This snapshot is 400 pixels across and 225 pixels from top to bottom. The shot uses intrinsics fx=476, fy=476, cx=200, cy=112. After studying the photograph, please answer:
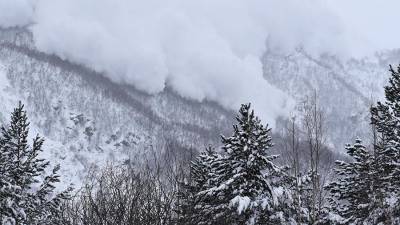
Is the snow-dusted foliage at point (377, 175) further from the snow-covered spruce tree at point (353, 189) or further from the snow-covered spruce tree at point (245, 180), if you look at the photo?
the snow-covered spruce tree at point (245, 180)

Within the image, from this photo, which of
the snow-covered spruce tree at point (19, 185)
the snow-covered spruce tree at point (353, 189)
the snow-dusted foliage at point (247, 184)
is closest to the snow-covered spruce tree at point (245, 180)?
the snow-dusted foliage at point (247, 184)

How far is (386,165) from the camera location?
66.6 feet

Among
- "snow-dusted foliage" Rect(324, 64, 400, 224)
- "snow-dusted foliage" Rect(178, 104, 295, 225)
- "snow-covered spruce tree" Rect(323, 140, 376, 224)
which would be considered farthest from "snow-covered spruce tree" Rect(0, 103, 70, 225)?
"snow-dusted foliage" Rect(324, 64, 400, 224)

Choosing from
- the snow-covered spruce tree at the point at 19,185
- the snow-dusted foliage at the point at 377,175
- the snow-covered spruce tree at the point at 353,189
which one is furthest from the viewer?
the snow-covered spruce tree at the point at 19,185

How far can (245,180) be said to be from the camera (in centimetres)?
2056

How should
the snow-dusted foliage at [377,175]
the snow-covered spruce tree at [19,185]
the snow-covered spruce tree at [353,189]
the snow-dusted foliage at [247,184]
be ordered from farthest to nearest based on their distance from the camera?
1. the snow-covered spruce tree at [19,185]
2. the snow-covered spruce tree at [353,189]
3. the snow-dusted foliage at [377,175]
4. the snow-dusted foliage at [247,184]

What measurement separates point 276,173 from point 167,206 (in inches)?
404

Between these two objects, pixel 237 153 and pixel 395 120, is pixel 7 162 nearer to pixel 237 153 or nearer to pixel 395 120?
pixel 237 153

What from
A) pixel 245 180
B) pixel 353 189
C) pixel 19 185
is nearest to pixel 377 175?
pixel 353 189

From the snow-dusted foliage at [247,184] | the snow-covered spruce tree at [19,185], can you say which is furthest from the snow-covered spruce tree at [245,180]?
the snow-covered spruce tree at [19,185]

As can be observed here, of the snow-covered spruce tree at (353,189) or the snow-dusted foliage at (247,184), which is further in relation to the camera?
the snow-covered spruce tree at (353,189)

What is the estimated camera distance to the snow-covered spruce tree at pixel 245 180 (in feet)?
62.8

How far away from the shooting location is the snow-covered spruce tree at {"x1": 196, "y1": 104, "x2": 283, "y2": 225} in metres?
19.2

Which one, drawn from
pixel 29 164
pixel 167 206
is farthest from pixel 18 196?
pixel 167 206
